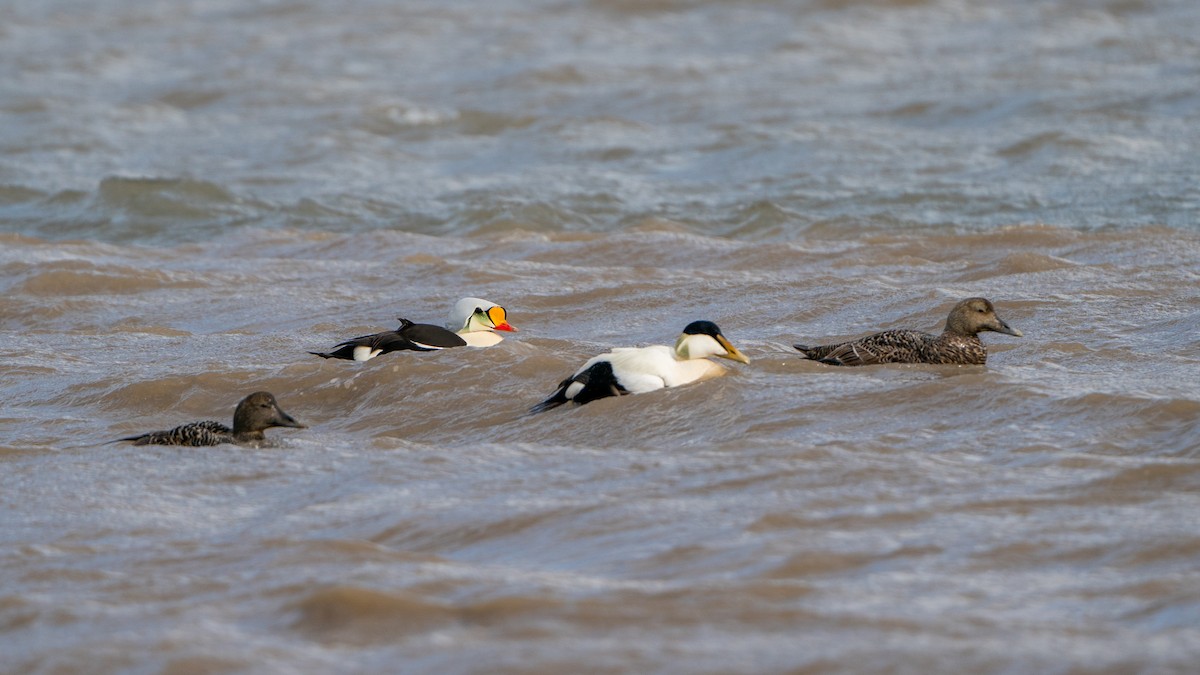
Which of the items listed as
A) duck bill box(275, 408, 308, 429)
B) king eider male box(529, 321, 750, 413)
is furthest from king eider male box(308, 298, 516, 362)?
duck bill box(275, 408, 308, 429)

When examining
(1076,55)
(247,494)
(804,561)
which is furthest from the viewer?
(1076,55)

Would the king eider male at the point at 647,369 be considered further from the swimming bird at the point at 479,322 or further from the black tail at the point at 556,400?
the swimming bird at the point at 479,322

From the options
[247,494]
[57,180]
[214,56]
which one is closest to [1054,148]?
[57,180]

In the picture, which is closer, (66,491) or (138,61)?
(66,491)

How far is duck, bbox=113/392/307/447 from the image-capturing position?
7605 millimetres

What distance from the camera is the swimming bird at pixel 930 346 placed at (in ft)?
27.8

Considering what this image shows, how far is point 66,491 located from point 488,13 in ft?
73.1

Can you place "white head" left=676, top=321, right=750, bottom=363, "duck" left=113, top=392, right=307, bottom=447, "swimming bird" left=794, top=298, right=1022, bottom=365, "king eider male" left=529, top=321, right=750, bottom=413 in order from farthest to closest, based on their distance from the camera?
"swimming bird" left=794, top=298, right=1022, bottom=365 < "white head" left=676, top=321, right=750, bottom=363 < "king eider male" left=529, top=321, right=750, bottom=413 < "duck" left=113, top=392, right=307, bottom=447

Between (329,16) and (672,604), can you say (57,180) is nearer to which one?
(329,16)

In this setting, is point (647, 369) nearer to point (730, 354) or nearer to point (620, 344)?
point (730, 354)

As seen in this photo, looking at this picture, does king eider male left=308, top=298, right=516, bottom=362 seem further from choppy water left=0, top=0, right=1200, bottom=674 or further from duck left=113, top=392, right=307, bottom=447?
duck left=113, top=392, right=307, bottom=447

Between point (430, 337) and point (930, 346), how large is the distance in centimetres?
277

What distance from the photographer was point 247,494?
6785 millimetres

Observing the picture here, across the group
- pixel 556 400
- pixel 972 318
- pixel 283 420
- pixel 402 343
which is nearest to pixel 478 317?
pixel 402 343
